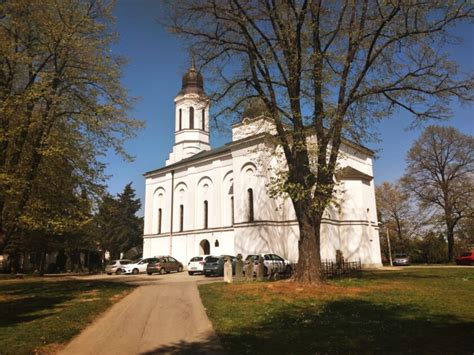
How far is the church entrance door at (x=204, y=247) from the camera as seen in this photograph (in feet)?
135

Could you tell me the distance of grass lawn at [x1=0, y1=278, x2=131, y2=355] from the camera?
7.68 metres

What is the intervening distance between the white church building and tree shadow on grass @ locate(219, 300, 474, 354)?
692 inches

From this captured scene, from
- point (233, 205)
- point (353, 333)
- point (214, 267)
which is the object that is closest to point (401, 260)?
point (233, 205)

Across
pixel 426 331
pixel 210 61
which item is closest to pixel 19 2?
pixel 210 61

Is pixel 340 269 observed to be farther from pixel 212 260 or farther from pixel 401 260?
pixel 401 260

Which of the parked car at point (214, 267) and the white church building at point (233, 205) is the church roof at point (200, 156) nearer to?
the white church building at point (233, 205)

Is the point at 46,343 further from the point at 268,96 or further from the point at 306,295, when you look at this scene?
the point at 268,96

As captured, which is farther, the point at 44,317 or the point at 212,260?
the point at 212,260

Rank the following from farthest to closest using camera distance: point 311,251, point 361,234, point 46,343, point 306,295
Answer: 1. point 361,234
2. point 311,251
3. point 306,295
4. point 46,343

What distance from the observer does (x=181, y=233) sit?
43.3m

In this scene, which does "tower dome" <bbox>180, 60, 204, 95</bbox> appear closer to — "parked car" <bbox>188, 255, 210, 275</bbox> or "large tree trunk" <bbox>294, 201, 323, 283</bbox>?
"parked car" <bbox>188, 255, 210, 275</bbox>

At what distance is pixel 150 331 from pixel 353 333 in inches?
180

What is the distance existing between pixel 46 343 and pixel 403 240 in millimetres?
51723

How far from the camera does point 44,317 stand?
425 inches
